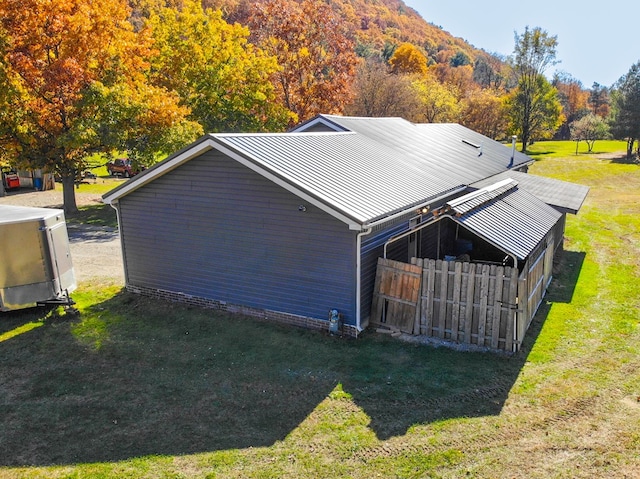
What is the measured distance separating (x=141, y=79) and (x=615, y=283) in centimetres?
2355

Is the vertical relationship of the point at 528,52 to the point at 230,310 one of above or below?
above

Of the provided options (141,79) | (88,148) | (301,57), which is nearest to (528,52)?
(301,57)

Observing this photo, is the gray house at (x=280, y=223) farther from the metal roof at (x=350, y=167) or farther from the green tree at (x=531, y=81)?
the green tree at (x=531, y=81)

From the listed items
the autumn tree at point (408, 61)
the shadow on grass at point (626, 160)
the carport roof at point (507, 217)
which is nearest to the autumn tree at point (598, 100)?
the autumn tree at point (408, 61)

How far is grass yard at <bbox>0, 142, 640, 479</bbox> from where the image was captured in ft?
25.0

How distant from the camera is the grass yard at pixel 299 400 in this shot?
7.61 metres

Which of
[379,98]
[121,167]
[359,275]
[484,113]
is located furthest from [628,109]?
[359,275]

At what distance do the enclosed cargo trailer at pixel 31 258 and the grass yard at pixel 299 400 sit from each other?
0.68 meters

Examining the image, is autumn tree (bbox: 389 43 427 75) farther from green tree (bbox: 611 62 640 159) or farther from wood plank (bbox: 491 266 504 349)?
wood plank (bbox: 491 266 504 349)

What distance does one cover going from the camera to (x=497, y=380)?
9.86 m

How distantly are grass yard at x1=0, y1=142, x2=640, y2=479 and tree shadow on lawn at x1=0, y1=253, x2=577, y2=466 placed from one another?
0.11 feet

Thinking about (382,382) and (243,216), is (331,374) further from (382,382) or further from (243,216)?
(243,216)

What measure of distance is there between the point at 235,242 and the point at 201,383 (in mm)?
4079

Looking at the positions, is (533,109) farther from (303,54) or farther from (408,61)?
(303,54)
